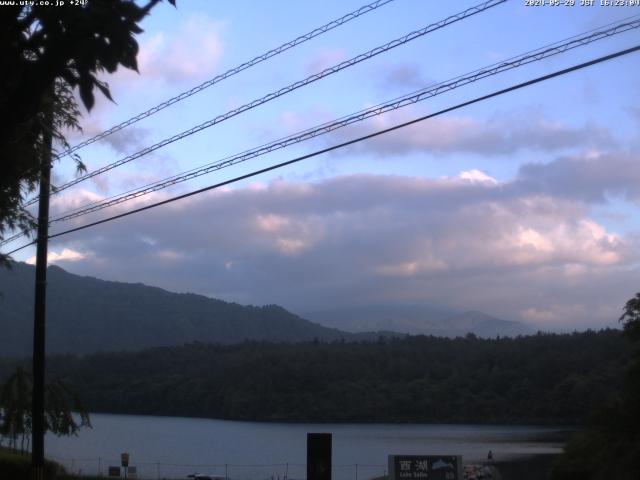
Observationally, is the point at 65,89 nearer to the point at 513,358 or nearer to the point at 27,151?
the point at 27,151

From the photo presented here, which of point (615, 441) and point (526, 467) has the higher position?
point (615, 441)

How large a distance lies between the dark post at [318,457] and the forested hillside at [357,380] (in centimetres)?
9096

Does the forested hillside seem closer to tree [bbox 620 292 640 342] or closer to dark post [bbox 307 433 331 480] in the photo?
tree [bbox 620 292 640 342]

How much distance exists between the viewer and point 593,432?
35344 mm

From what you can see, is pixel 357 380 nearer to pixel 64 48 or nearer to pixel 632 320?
pixel 632 320

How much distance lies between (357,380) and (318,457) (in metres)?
120

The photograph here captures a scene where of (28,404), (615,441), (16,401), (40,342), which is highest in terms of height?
(40,342)

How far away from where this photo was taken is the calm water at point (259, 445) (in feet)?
213

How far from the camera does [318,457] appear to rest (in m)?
12.8

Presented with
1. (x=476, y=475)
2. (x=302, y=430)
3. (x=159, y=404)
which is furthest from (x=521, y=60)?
(x=159, y=404)

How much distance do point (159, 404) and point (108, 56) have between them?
5199 inches

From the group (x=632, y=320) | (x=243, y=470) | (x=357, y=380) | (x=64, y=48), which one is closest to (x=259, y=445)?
(x=243, y=470)

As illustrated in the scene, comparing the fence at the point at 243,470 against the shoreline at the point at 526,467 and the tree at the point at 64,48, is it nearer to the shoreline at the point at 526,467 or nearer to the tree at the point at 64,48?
the shoreline at the point at 526,467

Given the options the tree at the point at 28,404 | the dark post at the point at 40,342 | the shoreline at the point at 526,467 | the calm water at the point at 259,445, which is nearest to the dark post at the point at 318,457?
the dark post at the point at 40,342
